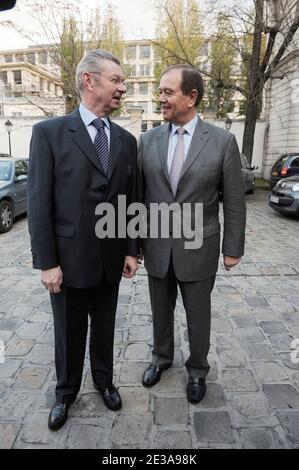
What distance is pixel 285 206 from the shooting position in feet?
30.3

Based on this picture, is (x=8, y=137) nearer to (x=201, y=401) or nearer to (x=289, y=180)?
(x=289, y=180)

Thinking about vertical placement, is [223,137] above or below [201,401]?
above

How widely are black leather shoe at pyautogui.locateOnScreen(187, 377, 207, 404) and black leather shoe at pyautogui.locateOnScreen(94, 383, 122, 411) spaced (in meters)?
0.48

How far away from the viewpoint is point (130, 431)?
2230mm

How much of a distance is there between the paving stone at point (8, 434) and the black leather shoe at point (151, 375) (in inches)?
35.0

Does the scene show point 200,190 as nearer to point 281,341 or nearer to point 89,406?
point 89,406

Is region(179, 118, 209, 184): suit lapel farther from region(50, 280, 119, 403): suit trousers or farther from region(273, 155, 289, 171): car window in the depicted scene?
region(273, 155, 289, 171): car window

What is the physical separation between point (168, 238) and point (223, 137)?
726mm

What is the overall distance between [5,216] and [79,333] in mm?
6195

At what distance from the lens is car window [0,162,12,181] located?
8.31 metres

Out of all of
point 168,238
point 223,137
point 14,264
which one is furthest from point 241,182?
point 14,264

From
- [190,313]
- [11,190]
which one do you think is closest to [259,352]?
[190,313]

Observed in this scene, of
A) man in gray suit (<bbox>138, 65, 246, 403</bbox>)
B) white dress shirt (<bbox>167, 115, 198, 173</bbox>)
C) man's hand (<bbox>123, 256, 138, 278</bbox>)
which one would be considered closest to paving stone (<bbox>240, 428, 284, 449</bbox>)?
man in gray suit (<bbox>138, 65, 246, 403</bbox>)
